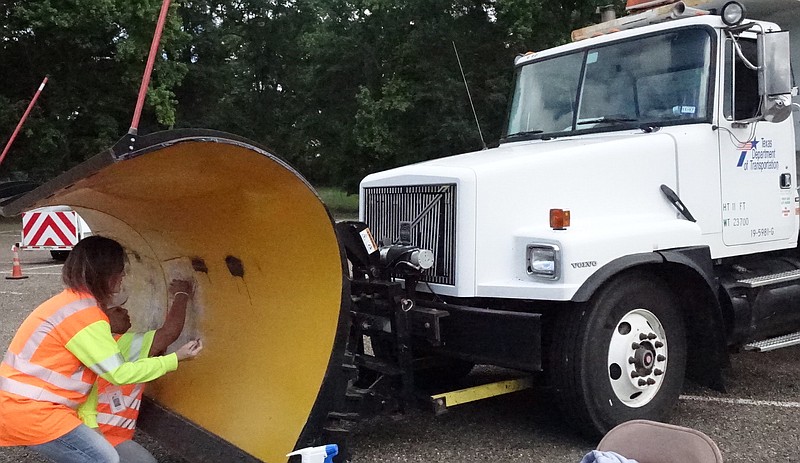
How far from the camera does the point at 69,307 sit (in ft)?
10.8

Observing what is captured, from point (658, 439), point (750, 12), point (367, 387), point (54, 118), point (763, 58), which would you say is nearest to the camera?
point (658, 439)

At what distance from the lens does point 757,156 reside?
17.9 feet

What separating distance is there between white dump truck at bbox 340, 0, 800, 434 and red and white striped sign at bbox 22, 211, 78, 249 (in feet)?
34.6

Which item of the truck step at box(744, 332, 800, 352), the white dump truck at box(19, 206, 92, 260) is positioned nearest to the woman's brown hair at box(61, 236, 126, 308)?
the truck step at box(744, 332, 800, 352)

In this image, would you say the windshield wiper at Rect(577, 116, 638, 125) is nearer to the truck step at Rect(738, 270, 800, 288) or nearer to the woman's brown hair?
the truck step at Rect(738, 270, 800, 288)

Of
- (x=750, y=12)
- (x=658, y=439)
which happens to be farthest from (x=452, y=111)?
(x=658, y=439)

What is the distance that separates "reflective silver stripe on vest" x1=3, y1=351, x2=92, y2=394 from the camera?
3.23m

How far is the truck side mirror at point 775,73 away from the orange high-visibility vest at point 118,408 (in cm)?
425

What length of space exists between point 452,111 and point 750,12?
65.1 feet

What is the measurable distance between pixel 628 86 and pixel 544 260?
1.74 meters

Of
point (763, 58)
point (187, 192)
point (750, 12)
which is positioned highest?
point (750, 12)

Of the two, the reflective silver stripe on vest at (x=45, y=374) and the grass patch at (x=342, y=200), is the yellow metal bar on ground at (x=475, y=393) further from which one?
the grass patch at (x=342, y=200)

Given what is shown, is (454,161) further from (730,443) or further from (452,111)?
(452,111)

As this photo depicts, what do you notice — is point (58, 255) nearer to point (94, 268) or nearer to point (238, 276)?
point (238, 276)
